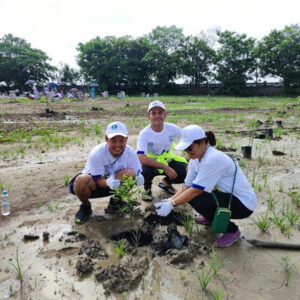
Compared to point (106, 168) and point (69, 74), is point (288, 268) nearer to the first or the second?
point (106, 168)

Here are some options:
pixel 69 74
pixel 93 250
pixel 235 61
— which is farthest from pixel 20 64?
pixel 93 250

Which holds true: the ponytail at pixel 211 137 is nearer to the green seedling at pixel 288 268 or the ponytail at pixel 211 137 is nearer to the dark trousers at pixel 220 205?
the dark trousers at pixel 220 205

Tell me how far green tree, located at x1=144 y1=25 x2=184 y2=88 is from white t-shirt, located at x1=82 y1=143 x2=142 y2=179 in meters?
35.5

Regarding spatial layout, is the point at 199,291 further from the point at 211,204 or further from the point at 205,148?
the point at 205,148

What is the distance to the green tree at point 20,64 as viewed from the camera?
41359 mm

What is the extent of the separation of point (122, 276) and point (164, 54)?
38.9m

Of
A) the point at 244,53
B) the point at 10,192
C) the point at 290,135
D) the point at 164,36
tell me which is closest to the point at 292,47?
the point at 244,53

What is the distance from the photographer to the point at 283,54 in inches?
1172

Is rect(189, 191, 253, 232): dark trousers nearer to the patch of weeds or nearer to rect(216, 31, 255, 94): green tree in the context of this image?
the patch of weeds

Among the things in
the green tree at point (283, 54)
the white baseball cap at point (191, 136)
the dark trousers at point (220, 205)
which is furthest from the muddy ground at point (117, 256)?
the green tree at point (283, 54)

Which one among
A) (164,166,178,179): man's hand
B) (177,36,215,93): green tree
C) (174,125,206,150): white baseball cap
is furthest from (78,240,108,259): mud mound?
(177,36,215,93): green tree

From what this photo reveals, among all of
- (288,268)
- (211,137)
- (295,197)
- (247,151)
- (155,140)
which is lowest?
(288,268)

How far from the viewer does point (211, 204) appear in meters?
2.71

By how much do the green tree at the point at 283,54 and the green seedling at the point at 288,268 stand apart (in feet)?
105
